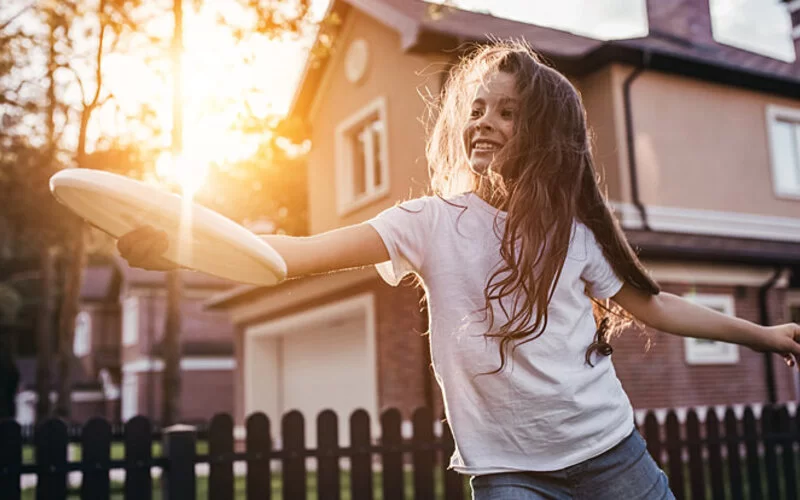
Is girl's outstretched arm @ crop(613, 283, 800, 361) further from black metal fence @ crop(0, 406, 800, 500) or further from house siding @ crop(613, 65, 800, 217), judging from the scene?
house siding @ crop(613, 65, 800, 217)

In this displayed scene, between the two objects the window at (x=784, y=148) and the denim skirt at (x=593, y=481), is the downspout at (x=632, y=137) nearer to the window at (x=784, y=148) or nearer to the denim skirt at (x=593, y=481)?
the window at (x=784, y=148)

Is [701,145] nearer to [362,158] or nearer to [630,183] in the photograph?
[630,183]

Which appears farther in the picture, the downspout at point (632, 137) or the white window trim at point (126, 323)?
the white window trim at point (126, 323)

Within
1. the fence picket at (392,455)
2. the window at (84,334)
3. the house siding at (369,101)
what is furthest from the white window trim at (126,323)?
the fence picket at (392,455)

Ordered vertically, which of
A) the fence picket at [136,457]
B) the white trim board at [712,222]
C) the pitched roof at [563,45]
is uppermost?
the pitched roof at [563,45]

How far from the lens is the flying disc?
1.45 m

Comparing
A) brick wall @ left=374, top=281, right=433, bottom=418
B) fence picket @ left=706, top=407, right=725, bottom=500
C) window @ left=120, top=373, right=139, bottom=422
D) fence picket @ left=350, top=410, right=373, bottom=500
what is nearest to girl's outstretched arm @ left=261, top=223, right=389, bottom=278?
fence picket @ left=350, top=410, right=373, bottom=500

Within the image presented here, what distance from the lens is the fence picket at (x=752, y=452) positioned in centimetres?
665

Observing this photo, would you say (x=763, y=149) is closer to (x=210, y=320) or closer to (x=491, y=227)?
(x=491, y=227)

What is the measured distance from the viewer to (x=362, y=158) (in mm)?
16078

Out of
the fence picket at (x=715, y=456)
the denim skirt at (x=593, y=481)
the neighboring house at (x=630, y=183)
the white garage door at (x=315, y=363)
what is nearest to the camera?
the denim skirt at (x=593, y=481)

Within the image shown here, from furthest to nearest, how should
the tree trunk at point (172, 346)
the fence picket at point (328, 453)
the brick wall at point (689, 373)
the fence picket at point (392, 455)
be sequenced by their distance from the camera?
the tree trunk at point (172, 346), the brick wall at point (689, 373), the fence picket at point (392, 455), the fence picket at point (328, 453)

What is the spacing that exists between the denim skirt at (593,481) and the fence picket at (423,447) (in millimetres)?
3410

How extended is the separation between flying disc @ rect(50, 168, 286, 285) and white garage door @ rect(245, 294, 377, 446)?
11.2 m
